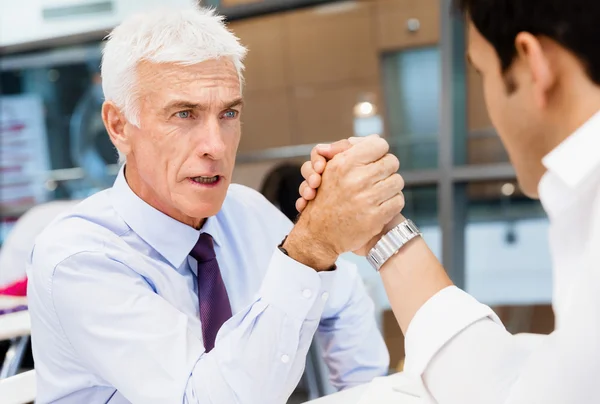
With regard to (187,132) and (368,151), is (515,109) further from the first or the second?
(187,132)

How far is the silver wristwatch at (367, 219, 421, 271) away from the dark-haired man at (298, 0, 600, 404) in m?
0.10

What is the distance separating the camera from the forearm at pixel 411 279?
0.83 m

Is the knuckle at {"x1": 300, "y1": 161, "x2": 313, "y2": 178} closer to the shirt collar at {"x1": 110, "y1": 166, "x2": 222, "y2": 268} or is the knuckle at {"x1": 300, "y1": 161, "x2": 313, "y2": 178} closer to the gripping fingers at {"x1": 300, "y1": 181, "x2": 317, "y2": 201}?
the gripping fingers at {"x1": 300, "y1": 181, "x2": 317, "y2": 201}

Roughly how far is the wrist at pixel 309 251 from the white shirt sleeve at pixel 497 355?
0.29 meters

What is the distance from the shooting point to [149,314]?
1.08m

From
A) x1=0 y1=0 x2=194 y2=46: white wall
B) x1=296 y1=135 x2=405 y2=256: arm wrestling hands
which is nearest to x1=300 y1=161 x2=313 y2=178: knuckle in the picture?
x1=296 y1=135 x2=405 y2=256: arm wrestling hands

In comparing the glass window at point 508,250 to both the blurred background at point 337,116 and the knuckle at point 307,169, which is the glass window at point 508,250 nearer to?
the blurred background at point 337,116

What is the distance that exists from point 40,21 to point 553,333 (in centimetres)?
420

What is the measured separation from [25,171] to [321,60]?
98.6 inches

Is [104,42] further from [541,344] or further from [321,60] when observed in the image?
[321,60]

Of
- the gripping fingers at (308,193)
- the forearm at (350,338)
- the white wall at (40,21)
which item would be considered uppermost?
the white wall at (40,21)

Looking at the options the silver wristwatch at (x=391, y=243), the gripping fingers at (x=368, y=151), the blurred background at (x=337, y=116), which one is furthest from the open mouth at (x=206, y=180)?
the blurred background at (x=337, y=116)

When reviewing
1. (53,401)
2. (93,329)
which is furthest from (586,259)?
(53,401)

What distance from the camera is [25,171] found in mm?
4582
